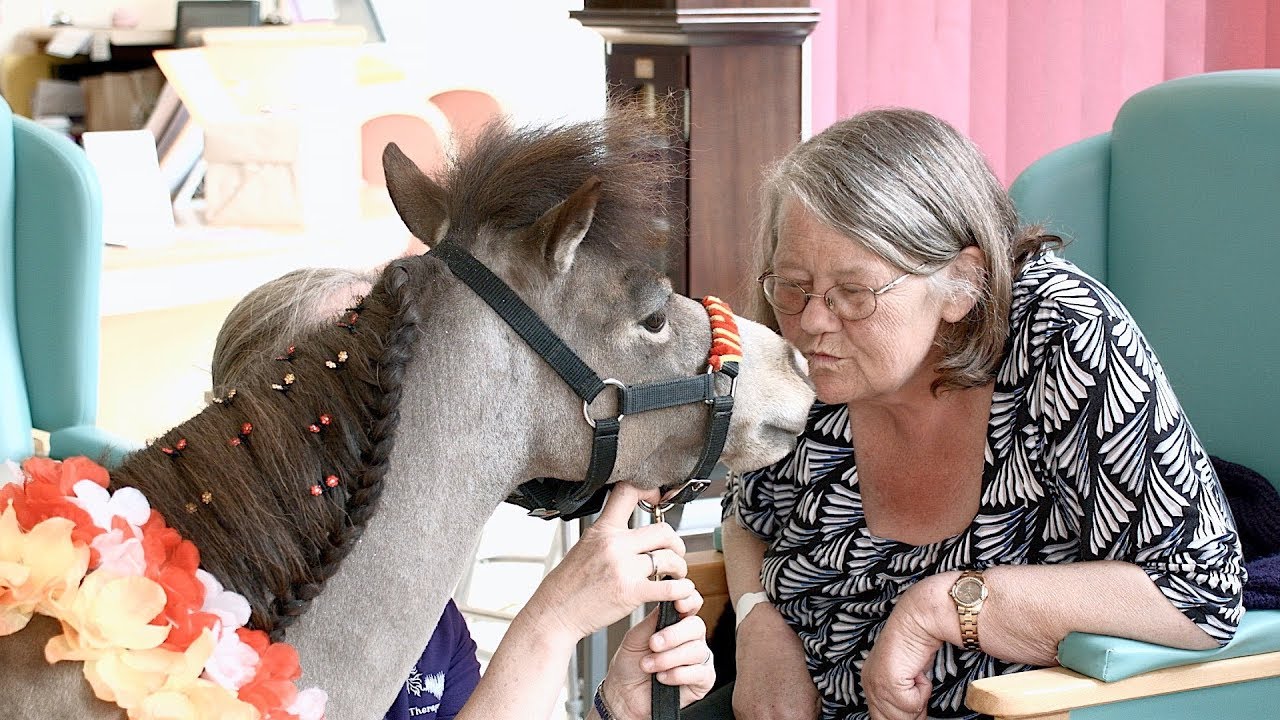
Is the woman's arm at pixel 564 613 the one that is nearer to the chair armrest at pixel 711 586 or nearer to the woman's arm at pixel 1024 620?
the woman's arm at pixel 1024 620

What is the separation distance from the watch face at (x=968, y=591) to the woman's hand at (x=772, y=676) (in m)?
0.29

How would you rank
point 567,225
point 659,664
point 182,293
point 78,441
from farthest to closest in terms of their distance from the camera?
point 182,293 < point 78,441 < point 659,664 < point 567,225

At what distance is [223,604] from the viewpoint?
3.19 ft

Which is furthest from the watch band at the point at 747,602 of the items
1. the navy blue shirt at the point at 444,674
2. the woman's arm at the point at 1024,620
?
the navy blue shirt at the point at 444,674

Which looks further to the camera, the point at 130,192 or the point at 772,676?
the point at 130,192

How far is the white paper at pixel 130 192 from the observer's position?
3.22m

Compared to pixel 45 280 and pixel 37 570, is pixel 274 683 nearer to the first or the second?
pixel 37 570

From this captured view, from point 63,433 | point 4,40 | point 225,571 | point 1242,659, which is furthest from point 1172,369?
point 4,40

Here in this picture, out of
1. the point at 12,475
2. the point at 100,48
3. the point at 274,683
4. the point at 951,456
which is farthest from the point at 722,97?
the point at 100,48

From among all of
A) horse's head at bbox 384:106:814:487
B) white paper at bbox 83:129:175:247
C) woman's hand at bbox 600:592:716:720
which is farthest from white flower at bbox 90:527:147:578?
white paper at bbox 83:129:175:247

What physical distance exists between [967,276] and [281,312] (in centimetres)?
78

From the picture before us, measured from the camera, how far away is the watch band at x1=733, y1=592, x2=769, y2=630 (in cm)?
171

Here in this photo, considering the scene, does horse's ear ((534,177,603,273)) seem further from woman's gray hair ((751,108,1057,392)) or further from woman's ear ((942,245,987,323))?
woman's ear ((942,245,987,323))

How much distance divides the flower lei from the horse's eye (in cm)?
44
